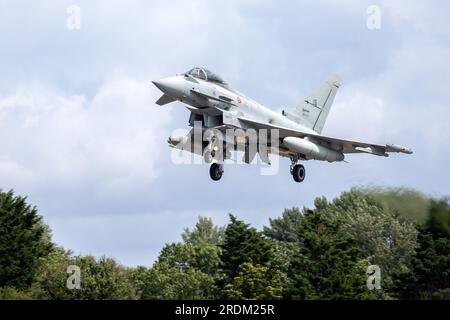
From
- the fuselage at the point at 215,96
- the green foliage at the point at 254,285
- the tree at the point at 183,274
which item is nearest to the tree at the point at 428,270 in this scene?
the green foliage at the point at 254,285

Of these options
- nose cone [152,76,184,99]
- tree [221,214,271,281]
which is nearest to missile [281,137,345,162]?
nose cone [152,76,184,99]

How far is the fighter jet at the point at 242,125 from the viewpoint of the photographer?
39.2 meters

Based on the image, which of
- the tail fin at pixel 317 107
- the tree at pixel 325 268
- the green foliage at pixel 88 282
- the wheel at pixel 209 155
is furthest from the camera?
the green foliage at pixel 88 282

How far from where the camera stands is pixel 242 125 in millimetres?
40688

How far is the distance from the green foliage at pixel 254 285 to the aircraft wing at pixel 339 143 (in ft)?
51.5

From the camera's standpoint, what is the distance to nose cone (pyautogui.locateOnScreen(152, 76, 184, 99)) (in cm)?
3816

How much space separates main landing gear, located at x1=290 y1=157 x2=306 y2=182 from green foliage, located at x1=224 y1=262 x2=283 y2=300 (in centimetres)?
1504

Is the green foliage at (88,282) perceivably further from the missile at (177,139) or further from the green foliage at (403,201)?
the green foliage at (403,201)

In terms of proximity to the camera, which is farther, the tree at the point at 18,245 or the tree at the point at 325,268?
the tree at the point at 18,245

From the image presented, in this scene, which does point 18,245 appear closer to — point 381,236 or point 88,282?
point 88,282

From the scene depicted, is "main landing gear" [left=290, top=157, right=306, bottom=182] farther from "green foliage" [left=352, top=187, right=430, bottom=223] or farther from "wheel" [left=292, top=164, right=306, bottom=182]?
"green foliage" [left=352, top=187, right=430, bottom=223]

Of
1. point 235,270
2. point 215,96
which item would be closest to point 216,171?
point 215,96

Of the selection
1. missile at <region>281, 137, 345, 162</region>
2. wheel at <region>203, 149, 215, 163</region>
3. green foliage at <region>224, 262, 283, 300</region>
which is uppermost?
missile at <region>281, 137, 345, 162</region>

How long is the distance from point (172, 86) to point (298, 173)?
7.46 meters
